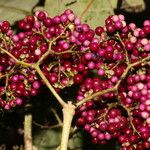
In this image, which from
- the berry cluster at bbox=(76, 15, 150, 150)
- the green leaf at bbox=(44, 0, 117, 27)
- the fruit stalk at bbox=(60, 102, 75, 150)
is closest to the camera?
the fruit stalk at bbox=(60, 102, 75, 150)

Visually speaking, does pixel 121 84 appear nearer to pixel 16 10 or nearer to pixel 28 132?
pixel 28 132

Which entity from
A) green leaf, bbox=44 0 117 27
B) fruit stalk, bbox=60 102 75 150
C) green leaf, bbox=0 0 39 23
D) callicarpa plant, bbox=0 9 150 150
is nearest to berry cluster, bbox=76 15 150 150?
callicarpa plant, bbox=0 9 150 150

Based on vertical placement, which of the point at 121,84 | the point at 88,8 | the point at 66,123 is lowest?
the point at 66,123

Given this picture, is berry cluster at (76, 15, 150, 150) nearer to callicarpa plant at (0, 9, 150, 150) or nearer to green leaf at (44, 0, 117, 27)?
callicarpa plant at (0, 9, 150, 150)

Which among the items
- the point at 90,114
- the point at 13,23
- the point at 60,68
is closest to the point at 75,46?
the point at 60,68

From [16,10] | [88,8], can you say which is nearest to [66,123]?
[88,8]

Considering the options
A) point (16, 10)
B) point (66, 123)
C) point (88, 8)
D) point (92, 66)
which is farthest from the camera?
point (16, 10)

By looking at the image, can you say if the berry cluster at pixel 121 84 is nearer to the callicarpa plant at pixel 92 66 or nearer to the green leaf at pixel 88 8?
the callicarpa plant at pixel 92 66
